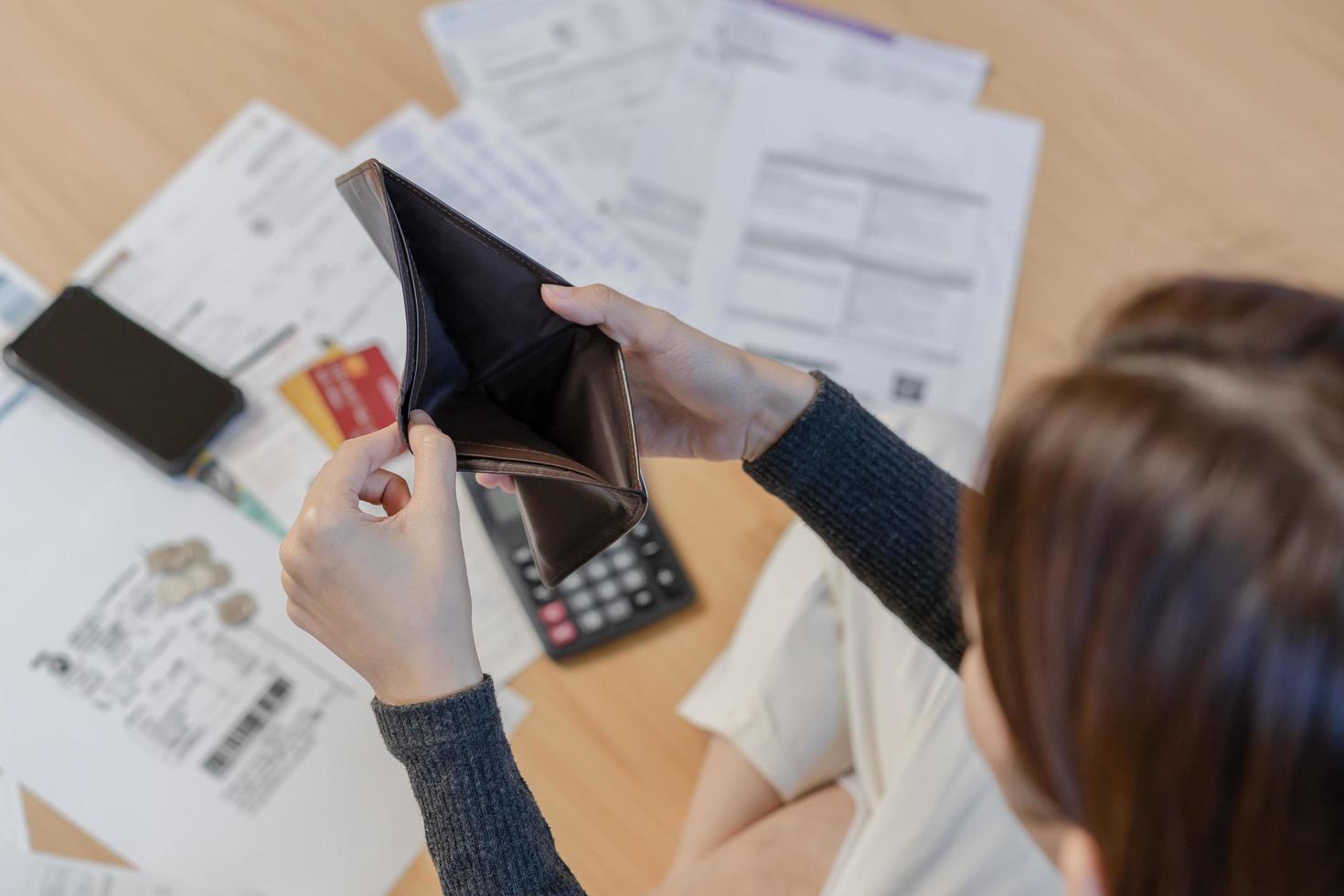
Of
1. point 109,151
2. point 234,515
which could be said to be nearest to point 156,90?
point 109,151

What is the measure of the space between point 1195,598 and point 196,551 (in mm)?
547

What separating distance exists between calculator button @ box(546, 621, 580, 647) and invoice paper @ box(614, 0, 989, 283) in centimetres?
Result: 33

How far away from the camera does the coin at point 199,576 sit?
0.59m

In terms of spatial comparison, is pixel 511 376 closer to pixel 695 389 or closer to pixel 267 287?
pixel 695 389

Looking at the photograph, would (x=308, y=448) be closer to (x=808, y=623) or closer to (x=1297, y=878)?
(x=808, y=623)

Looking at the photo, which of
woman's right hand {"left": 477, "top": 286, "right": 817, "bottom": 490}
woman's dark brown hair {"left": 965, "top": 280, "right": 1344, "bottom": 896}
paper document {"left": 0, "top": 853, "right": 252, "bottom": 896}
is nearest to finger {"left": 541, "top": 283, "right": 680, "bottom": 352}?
woman's right hand {"left": 477, "top": 286, "right": 817, "bottom": 490}

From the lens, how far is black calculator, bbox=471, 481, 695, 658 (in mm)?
610

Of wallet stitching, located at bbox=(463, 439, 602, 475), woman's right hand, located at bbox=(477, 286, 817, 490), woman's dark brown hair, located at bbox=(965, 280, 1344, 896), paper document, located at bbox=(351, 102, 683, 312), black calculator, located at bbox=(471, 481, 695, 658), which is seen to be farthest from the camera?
paper document, located at bbox=(351, 102, 683, 312)

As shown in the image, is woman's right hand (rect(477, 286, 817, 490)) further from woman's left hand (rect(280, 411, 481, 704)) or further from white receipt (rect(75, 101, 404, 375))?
white receipt (rect(75, 101, 404, 375))

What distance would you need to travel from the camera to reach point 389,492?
468mm

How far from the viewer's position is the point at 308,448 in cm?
64

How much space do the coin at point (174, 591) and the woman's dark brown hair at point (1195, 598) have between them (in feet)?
1.60

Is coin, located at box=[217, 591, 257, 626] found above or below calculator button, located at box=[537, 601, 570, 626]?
below

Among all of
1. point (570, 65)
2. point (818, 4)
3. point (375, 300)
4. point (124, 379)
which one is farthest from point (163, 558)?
point (818, 4)
